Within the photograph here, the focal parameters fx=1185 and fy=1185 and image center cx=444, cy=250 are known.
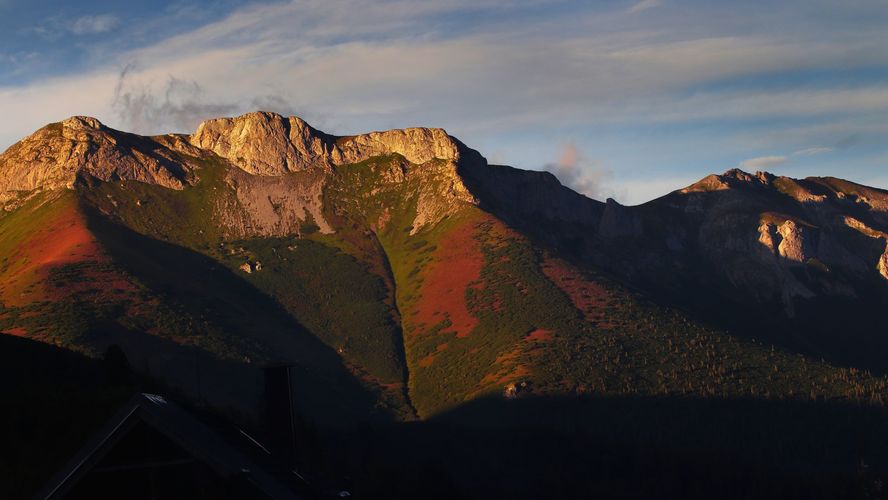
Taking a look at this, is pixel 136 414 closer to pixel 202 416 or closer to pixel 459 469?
pixel 202 416

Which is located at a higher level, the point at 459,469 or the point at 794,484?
the point at 459,469

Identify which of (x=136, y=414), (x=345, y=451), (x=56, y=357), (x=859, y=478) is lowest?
(x=859, y=478)

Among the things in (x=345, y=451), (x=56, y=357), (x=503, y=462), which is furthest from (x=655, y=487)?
(x=56, y=357)

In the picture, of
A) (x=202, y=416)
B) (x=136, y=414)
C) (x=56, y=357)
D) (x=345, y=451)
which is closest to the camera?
(x=136, y=414)

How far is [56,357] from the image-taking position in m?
50.8

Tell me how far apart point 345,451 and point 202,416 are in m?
141

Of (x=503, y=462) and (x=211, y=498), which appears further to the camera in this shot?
(x=503, y=462)

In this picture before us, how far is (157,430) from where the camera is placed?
13.9 m

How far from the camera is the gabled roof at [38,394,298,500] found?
44.7ft

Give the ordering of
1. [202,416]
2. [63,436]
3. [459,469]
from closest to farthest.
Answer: [202,416]
[63,436]
[459,469]

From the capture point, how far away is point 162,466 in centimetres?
1410

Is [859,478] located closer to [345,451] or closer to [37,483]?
[345,451]

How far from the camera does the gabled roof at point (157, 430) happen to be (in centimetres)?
1363

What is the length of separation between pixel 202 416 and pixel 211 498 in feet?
20.5
